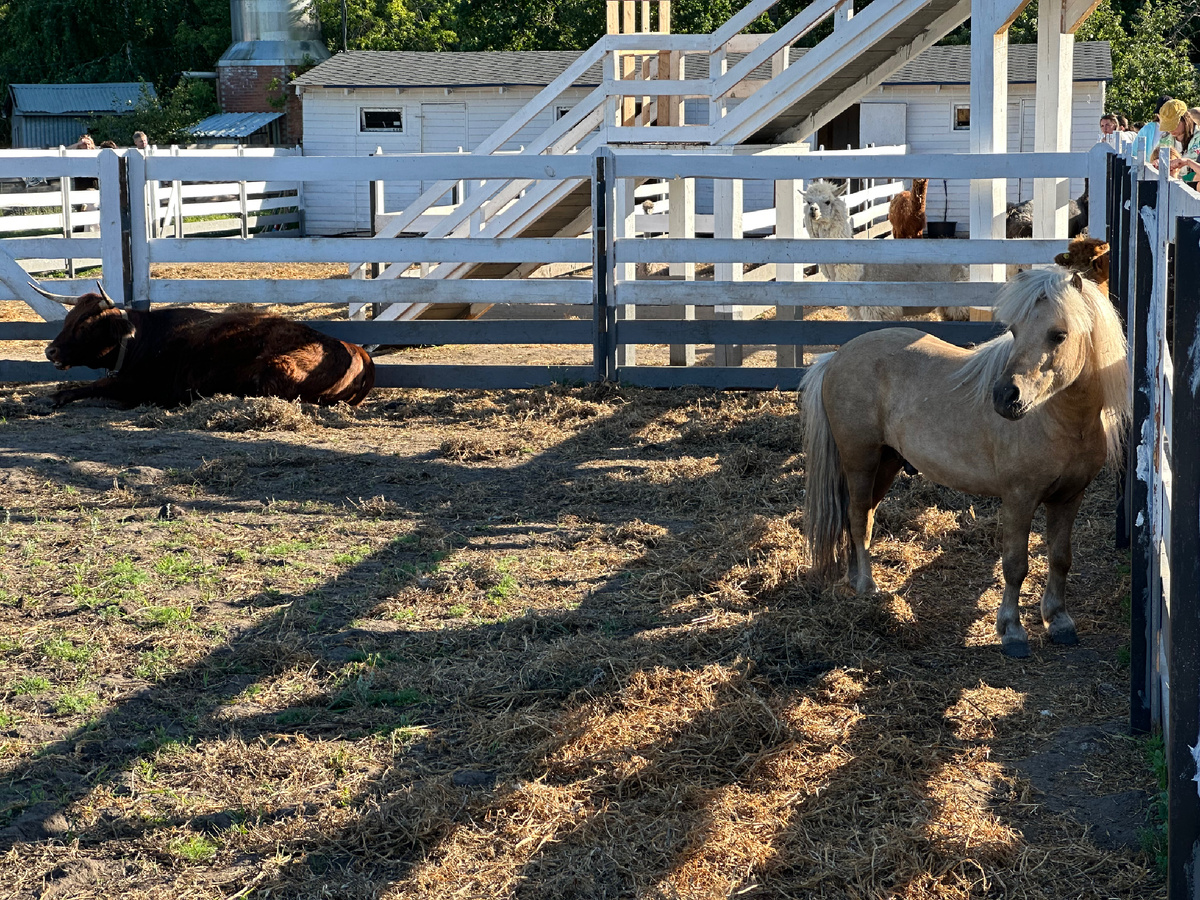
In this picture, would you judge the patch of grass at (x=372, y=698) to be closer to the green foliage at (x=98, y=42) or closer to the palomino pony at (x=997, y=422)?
the palomino pony at (x=997, y=422)

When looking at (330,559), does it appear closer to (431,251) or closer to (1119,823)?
(1119,823)

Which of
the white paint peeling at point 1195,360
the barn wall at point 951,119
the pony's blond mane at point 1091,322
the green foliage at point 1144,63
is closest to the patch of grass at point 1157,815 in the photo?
the pony's blond mane at point 1091,322

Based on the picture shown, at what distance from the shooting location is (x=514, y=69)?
28125mm

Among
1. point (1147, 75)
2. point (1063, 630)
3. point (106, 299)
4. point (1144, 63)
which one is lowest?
point (1063, 630)

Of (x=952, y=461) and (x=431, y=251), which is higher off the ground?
(x=431, y=251)

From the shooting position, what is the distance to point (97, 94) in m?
42.0

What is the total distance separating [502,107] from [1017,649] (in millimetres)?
24781

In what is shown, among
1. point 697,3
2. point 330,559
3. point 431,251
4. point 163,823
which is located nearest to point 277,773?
point 163,823

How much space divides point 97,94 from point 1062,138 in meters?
38.4

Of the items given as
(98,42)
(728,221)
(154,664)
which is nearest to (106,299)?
(728,221)

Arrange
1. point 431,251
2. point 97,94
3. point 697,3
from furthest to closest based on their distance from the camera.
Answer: point 97,94, point 697,3, point 431,251

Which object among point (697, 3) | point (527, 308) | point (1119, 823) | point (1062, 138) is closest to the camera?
point (1119, 823)

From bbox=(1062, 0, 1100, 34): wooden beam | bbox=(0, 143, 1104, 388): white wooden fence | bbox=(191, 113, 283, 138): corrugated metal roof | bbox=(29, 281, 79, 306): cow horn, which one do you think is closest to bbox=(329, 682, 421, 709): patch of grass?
bbox=(0, 143, 1104, 388): white wooden fence

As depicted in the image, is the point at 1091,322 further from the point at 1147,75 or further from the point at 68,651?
the point at 1147,75
